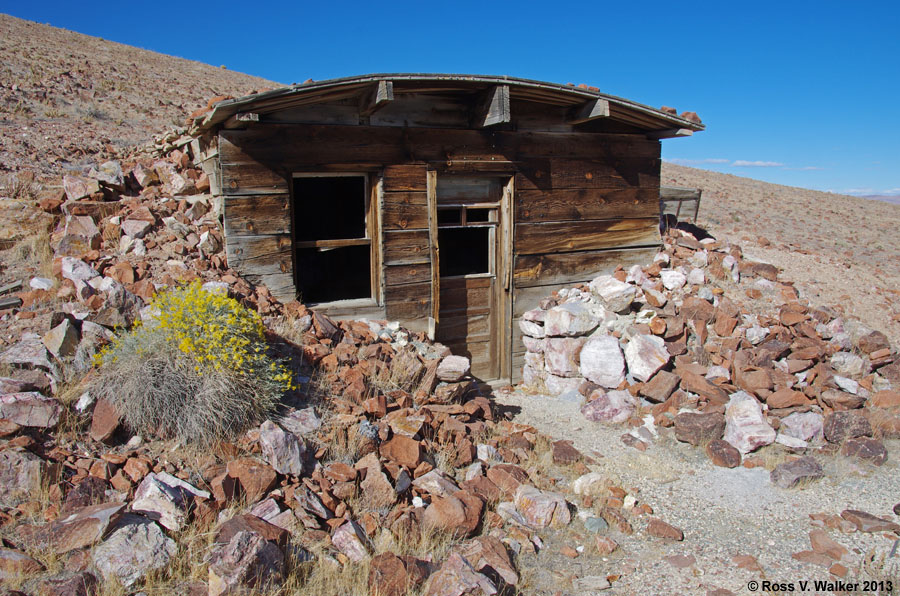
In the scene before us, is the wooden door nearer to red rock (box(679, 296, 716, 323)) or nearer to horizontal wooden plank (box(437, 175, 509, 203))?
horizontal wooden plank (box(437, 175, 509, 203))

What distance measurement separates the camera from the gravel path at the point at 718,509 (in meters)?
3.49

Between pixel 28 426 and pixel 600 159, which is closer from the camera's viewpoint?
pixel 28 426

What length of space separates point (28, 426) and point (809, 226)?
877 inches

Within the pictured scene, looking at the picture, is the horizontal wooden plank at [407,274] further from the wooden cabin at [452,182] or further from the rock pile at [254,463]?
the rock pile at [254,463]

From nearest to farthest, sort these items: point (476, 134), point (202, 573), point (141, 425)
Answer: point (202, 573)
point (141, 425)
point (476, 134)

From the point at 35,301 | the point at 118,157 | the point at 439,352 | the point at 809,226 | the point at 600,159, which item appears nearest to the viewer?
the point at 35,301

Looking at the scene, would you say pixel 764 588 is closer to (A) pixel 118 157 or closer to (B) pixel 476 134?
(B) pixel 476 134

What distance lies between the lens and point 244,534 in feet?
9.48

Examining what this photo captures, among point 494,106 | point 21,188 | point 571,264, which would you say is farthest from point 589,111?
point 21,188

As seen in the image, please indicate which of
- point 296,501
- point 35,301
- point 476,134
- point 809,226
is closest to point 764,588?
point 296,501

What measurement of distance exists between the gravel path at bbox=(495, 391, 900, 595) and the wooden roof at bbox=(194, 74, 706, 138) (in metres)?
3.75

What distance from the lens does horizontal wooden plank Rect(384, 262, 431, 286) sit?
6285 mm

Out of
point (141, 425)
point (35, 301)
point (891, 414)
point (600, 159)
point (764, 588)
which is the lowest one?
point (764, 588)

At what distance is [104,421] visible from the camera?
3664mm
